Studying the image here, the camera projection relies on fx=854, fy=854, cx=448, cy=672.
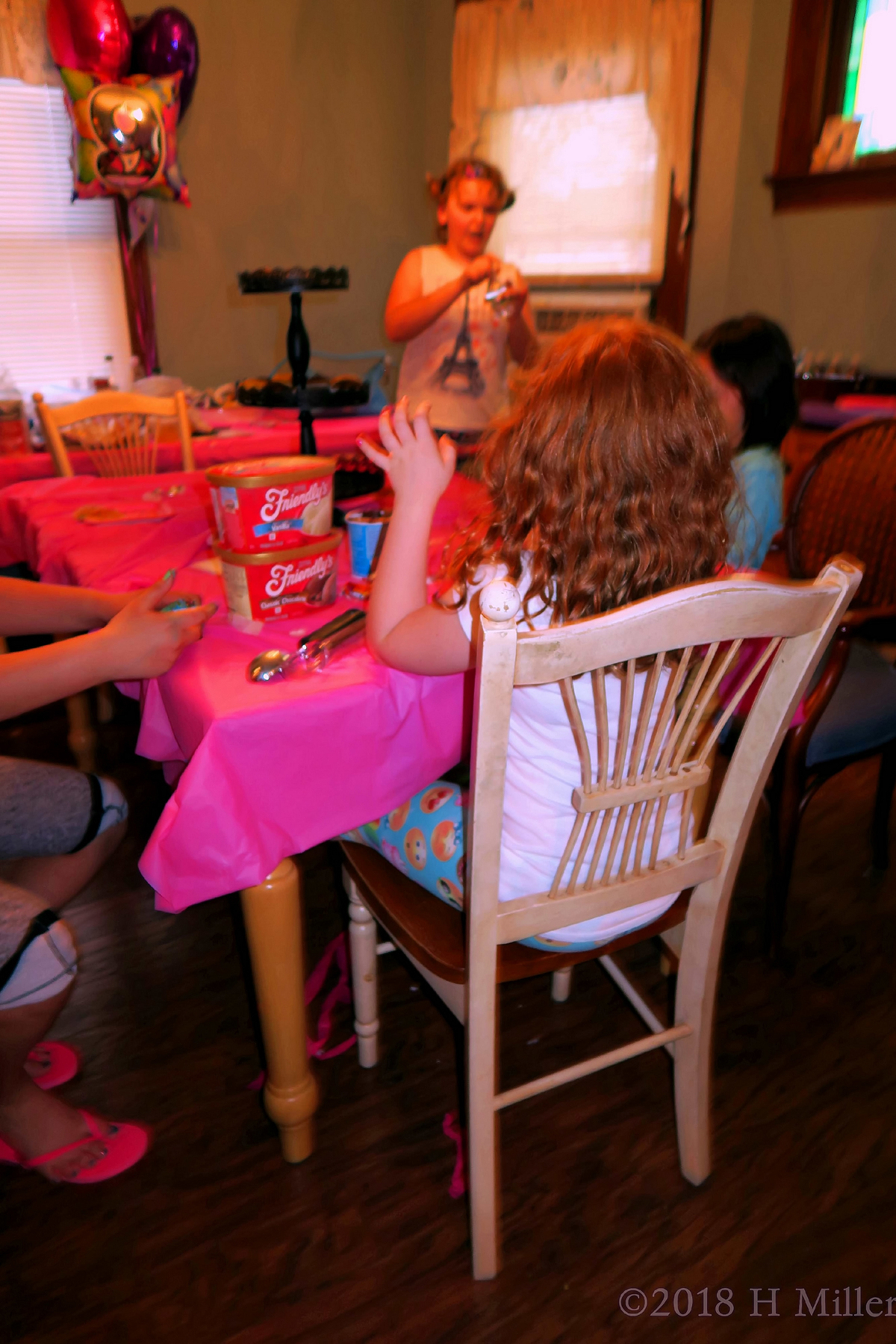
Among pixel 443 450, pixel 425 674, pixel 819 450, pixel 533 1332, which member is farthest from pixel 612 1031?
pixel 819 450

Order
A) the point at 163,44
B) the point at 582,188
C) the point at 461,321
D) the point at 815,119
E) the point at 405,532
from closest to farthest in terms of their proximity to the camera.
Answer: the point at 405,532 < the point at 461,321 < the point at 815,119 < the point at 163,44 < the point at 582,188

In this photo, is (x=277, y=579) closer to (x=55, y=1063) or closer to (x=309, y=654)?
(x=309, y=654)

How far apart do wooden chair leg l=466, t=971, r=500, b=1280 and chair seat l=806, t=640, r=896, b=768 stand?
0.84 meters

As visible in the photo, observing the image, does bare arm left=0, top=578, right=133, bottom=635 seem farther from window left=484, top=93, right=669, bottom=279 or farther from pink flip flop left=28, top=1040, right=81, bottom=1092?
window left=484, top=93, right=669, bottom=279

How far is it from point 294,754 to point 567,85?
148 inches

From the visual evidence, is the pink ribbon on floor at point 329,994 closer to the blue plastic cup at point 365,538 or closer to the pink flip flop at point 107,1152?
the pink flip flop at point 107,1152

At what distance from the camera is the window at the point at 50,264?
325 cm

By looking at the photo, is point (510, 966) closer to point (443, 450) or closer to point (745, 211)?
point (443, 450)

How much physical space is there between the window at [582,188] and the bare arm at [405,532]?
10.1ft

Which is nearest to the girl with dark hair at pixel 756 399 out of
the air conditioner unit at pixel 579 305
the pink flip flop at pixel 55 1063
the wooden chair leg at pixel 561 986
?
the wooden chair leg at pixel 561 986

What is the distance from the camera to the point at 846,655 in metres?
1.45

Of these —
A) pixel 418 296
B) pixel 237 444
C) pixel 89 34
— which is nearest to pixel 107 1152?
pixel 418 296

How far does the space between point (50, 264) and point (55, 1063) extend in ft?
10.6

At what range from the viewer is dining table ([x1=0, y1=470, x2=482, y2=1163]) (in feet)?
3.00
